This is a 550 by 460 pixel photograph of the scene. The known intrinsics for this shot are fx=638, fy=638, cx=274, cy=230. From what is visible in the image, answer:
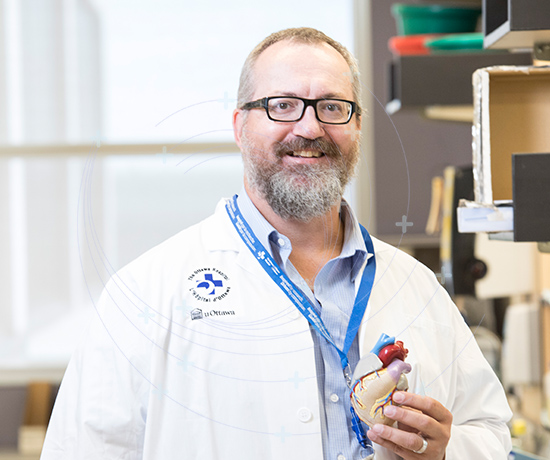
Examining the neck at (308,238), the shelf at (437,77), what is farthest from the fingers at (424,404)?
the shelf at (437,77)

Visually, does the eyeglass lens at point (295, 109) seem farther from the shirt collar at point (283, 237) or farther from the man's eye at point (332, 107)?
the shirt collar at point (283, 237)

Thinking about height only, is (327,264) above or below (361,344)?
above

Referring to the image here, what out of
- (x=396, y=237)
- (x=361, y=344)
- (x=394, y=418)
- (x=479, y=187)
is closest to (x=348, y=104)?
(x=479, y=187)

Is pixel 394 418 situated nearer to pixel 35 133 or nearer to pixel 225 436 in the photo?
pixel 225 436

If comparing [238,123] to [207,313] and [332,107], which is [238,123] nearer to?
[332,107]

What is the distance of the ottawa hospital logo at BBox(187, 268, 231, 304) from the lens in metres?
1.14

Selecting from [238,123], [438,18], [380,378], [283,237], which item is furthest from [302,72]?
[438,18]

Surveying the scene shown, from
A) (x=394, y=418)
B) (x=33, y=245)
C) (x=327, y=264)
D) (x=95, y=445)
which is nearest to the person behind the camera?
(x=394, y=418)

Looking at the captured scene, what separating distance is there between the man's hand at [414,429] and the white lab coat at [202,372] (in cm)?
6

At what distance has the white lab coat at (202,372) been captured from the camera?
108 cm

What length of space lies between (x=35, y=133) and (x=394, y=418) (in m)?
2.79

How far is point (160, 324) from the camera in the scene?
3.64 feet

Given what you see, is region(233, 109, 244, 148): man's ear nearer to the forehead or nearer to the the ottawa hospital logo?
the forehead

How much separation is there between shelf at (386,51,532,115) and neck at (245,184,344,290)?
977mm
